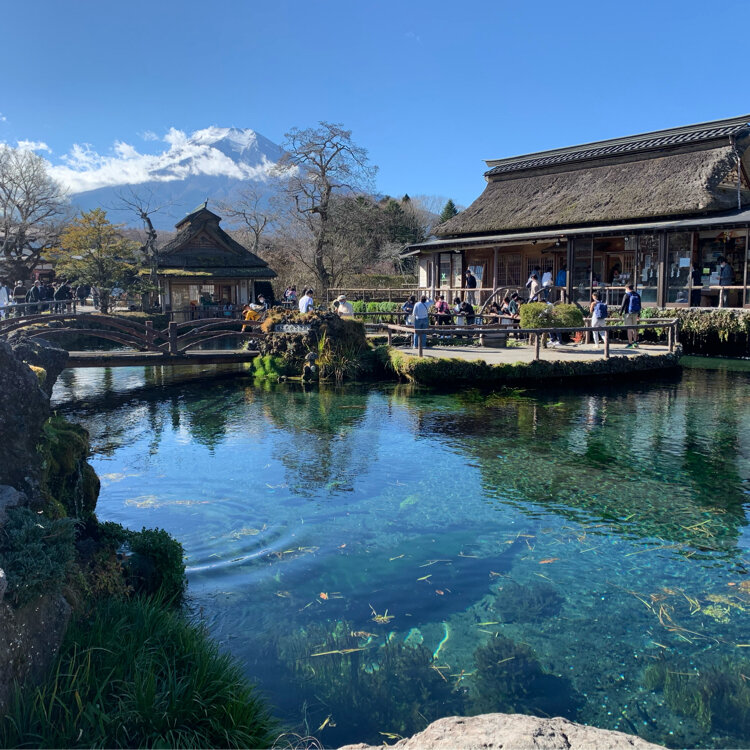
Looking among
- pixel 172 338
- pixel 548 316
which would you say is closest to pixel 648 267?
pixel 548 316

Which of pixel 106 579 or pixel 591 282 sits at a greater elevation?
pixel 591 282

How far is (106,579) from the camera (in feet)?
16.3

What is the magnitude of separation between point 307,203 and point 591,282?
22550mm

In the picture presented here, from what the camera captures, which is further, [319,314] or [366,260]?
[366,260]

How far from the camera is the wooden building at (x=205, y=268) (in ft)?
127

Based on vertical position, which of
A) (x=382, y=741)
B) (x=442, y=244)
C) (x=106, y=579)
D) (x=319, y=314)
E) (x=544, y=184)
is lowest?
(x=382, y=741)

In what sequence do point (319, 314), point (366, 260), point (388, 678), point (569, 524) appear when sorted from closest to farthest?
point (388, 678)
point (569, 524)
point (319, 314)
point (366, 260)

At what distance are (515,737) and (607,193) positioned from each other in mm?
27739

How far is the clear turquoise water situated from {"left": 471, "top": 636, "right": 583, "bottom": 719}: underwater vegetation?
0.07 feet

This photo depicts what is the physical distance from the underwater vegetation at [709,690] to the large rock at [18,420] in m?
4.71

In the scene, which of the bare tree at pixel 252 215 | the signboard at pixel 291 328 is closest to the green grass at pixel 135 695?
the signboard at pixel 291 328

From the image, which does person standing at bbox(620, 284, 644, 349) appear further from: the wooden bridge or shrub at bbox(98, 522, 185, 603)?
shrub at bbox(98, 522, 185, 603)

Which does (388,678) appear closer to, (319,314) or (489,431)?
(489,431)

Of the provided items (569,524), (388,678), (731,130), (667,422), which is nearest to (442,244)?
(731,130)
